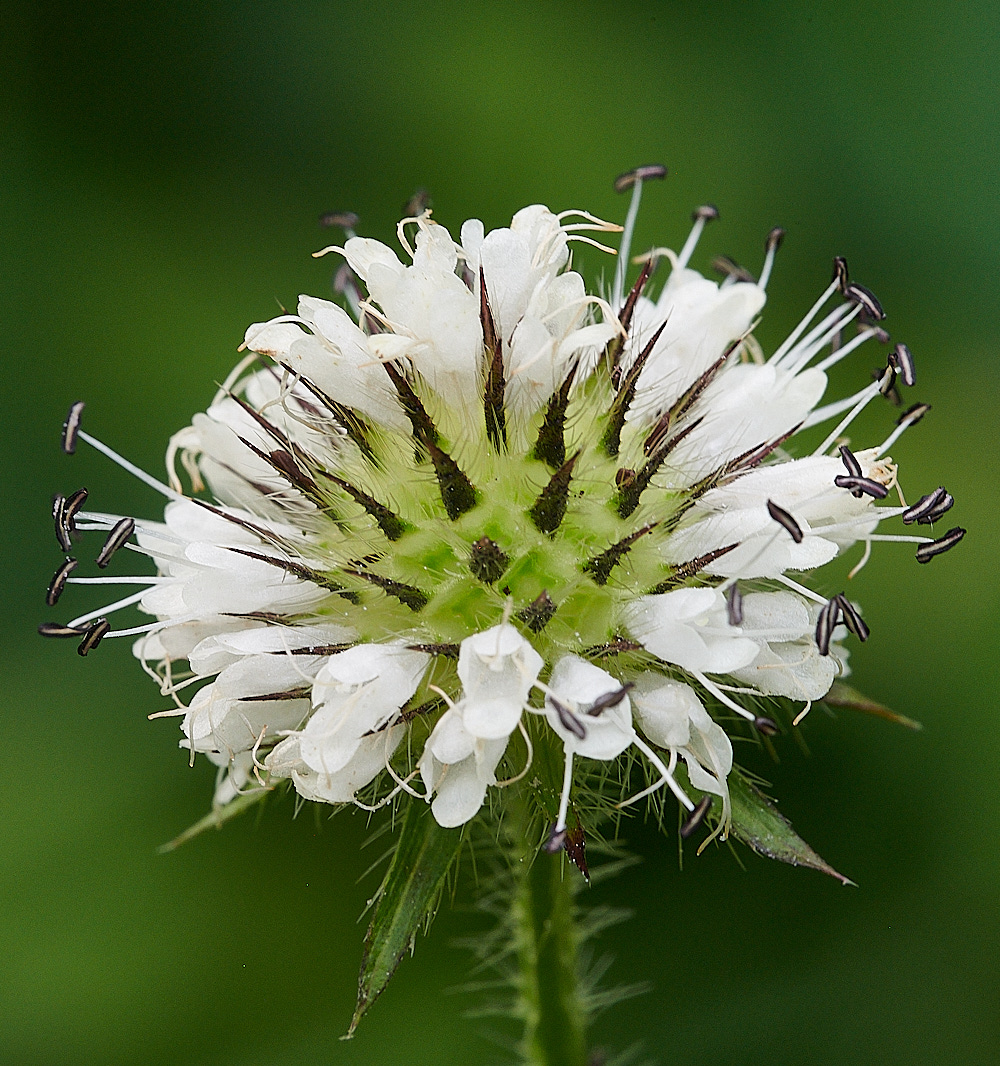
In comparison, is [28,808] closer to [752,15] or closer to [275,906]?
[275,906]

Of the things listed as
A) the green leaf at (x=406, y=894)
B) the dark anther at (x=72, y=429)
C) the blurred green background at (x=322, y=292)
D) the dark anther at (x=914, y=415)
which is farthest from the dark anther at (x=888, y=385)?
the dark anther at (x=72, y=429)

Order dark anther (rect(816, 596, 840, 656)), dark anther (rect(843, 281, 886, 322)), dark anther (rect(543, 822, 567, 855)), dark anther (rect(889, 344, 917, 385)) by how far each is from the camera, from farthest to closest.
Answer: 1. dark anther (rect(843, 281, 886, 322))
2. dark anther (rect(889, 344, 917, 385))
3. dark anther (rect(816, 596, 840, 656))
4. dark anther (rect(543, 822, 567, 855))

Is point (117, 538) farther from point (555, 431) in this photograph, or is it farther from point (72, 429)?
point (555, 431)

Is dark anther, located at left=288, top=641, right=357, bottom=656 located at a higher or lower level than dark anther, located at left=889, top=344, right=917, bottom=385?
lower

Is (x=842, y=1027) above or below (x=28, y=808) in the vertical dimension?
above

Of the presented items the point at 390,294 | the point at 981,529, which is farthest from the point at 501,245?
the point at 981,529

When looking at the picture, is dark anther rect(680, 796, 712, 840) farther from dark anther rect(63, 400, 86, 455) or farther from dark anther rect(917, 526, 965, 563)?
dark anther rect(63, 400, 86, 455)

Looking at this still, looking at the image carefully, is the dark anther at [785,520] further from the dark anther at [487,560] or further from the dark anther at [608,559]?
the dark anther at [487,560]

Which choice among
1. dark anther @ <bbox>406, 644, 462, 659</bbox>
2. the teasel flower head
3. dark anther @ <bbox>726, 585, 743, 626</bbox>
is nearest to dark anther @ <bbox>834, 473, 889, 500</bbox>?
the teasel flower head
